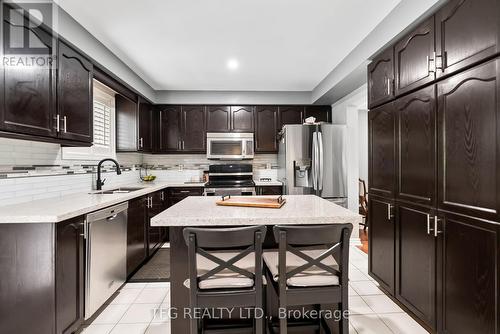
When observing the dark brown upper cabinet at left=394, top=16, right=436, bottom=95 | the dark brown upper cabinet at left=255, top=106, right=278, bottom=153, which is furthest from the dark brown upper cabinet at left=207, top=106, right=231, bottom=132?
the dark brown upper cabinet at left=394, top=16, right=436, bottom=95

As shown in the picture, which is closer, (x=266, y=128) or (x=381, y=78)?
(x=381, y=78)

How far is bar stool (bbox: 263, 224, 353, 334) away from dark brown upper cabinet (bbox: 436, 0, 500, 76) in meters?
1.20

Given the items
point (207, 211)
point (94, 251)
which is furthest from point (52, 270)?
point (207, 211)

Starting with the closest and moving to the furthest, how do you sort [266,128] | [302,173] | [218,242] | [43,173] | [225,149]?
[218,242], [43,173], [302,173], [225,149], [266,128]

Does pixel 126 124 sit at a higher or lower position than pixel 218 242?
higher

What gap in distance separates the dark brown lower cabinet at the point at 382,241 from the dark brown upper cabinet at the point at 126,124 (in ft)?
10.7

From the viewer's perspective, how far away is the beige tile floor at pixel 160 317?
194cm

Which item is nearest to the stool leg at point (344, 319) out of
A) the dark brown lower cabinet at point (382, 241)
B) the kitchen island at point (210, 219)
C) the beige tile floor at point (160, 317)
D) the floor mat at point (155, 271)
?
the kitchen island at point (210, 219)

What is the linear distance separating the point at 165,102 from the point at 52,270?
3372mm

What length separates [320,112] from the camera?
15.1 feet

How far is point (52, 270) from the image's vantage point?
1604 mm

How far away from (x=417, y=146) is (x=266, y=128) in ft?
9.38

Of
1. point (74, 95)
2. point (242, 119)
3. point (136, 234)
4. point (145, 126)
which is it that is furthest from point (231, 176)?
point (74, 95)

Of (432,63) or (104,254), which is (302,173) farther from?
(104,254)
